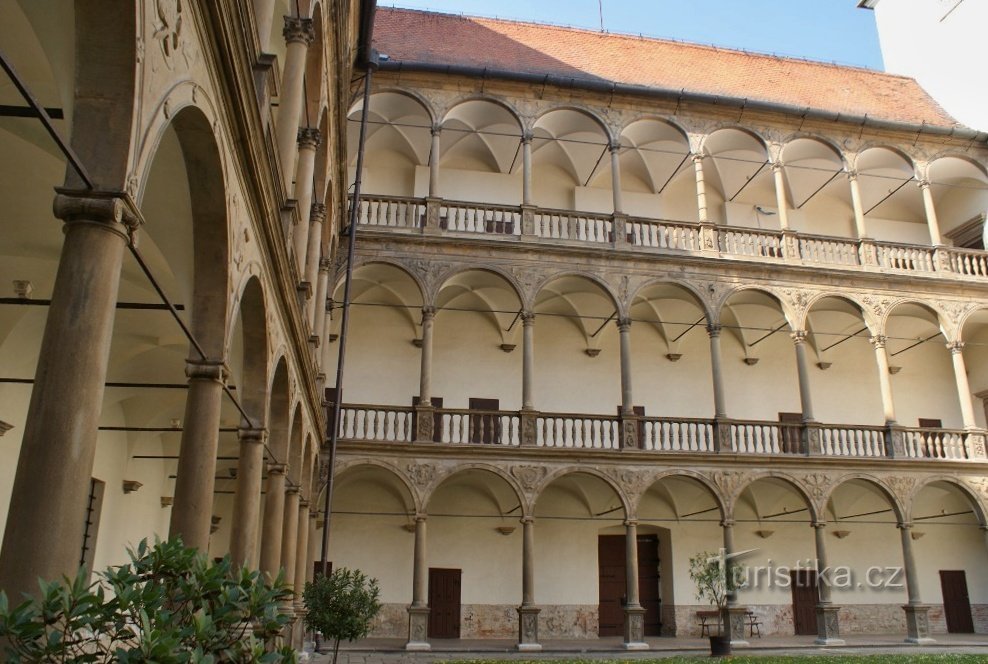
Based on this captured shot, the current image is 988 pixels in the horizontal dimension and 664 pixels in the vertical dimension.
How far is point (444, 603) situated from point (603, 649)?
A: 168 inches

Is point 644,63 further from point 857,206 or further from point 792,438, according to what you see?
point 792,438

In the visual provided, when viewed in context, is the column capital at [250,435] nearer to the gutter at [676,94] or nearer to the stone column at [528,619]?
the stone column at [528,619]

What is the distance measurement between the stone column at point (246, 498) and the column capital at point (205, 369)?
2.27 meters

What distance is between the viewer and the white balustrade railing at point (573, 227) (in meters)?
18.9

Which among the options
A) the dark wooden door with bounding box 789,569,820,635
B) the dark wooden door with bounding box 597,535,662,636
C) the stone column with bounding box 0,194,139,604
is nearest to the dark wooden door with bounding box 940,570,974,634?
the dark wooden door with bounding box 789,569,820,635

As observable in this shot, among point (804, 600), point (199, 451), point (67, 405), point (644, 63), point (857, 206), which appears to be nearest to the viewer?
point (67, 405)

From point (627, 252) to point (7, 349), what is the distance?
1264 cm

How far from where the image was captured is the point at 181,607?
332cm

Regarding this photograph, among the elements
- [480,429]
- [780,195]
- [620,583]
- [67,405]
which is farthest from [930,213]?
[67,405]

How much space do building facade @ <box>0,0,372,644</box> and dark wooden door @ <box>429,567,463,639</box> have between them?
7.40 meters

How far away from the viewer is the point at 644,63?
72.6ft

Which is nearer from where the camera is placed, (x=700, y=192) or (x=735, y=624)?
(x=735, y=624)

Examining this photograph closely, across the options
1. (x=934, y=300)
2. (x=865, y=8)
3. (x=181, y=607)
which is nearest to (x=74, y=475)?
(x=181, y=607)

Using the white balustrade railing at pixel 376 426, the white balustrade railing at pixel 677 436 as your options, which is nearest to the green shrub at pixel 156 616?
the white balustrade railing at pixel 376 426
